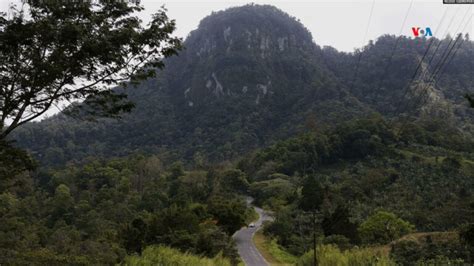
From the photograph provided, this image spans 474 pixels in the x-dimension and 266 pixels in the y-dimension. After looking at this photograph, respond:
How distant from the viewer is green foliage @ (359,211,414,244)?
95.4ft

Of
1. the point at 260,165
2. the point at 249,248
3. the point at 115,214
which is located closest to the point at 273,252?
the point at 249,248

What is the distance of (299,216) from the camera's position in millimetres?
38062

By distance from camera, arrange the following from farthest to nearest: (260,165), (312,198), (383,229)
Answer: (260,165), (312,198), (383,229)

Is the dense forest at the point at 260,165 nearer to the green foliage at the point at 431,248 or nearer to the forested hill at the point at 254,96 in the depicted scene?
the green foliage at the point at 431,248

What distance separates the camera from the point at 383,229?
29.7 meters

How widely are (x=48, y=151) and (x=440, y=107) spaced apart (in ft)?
318

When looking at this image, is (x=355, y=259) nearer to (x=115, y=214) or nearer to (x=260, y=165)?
(x=115, y=214)

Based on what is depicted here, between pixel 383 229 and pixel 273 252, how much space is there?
832 cm

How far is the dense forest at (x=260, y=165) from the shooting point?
2014 centimetres

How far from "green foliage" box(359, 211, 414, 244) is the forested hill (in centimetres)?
5881

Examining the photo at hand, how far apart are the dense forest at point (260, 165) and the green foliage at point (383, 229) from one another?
0.12 meters

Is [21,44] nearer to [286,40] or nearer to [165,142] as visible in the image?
[165,142]

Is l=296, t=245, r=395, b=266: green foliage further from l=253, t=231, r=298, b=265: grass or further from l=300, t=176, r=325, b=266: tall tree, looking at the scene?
l=300, t=176, r=325, b=266: tall tree

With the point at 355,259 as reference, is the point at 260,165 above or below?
below
